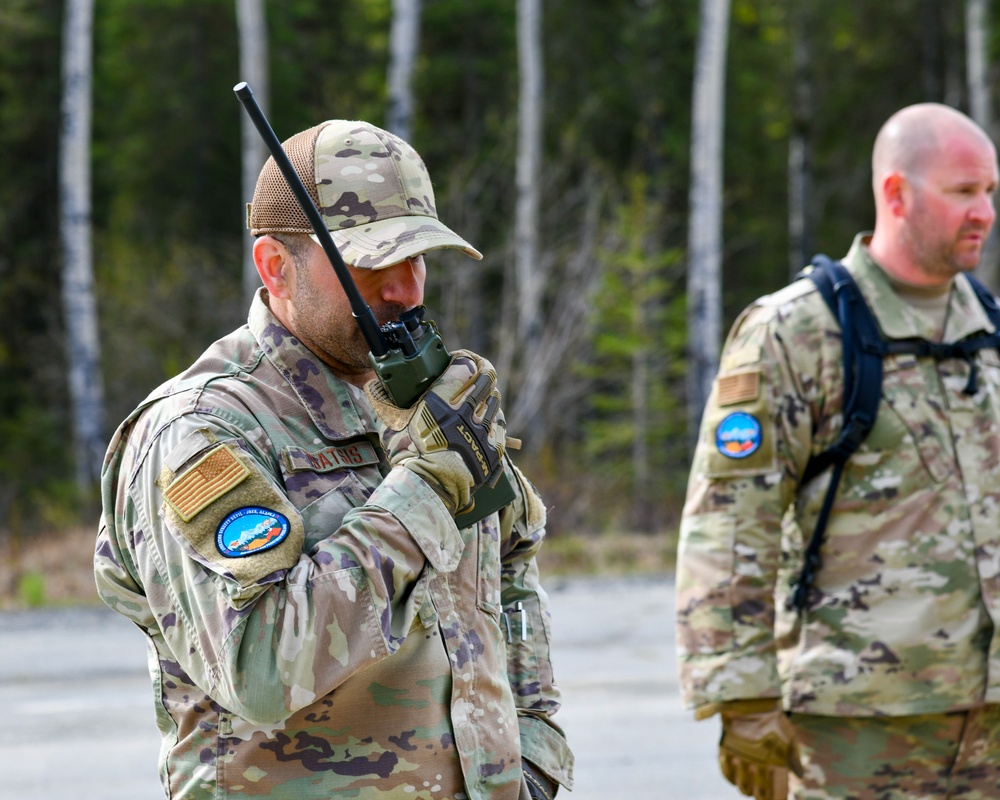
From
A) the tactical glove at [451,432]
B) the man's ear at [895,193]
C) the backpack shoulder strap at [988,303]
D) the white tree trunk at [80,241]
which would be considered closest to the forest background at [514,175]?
the white tree trunk at [80,241]

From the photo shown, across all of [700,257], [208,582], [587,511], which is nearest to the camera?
[208,582]

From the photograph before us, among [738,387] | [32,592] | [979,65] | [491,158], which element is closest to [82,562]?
[32,592]

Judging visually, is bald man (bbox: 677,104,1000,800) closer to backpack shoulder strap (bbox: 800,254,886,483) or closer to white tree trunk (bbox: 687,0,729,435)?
backpack shoulder strap (bbox: 800,254,886,483)

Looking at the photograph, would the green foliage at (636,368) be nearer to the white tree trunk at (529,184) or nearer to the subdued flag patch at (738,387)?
the white tree trunk at (529,184)

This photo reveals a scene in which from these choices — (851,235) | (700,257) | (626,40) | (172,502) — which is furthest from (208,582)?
(851,235)

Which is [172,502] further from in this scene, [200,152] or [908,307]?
[200,152]

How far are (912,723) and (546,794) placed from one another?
118 cm

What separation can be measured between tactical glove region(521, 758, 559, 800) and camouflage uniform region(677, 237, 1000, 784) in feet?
2.67

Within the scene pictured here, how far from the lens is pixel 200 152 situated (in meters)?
22.8

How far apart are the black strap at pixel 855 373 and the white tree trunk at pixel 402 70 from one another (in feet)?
32.3

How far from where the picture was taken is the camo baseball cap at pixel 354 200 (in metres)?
2.20

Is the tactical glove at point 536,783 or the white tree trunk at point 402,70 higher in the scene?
the white tree trunk at point 402,70

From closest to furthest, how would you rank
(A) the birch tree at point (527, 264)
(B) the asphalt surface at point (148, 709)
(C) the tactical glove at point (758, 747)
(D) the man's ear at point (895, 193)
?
(C) the tactical glove at point (758, 747) → (D) the man's ear at point (895, 193) → (B) the asphalt surface at point (148, 709) → (A) the birch tree at point (527, 264)

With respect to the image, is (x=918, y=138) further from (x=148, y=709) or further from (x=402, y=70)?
(x=402, y=70)
